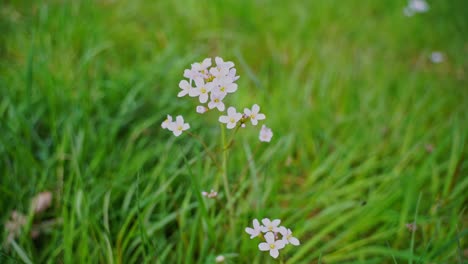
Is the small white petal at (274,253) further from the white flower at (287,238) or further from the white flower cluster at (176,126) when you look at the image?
the white flower cluster at (176,126)

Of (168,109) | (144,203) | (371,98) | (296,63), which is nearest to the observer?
(144,203)

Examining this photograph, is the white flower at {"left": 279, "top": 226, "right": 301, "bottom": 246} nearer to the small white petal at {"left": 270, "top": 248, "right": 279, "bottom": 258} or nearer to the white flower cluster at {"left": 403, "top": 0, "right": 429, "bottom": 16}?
the small white petal at {"left": 270, "top": 248, "right": 279, "bottom": 258}

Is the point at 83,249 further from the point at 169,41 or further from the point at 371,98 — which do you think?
the point at 371,98

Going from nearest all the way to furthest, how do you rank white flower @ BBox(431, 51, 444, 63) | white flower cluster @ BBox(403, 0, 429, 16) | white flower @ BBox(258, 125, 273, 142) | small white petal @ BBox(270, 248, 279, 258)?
1. small white petal @ BBox(270, 248, 279, 258)
2. white flower @ BBox(258, 125, 273, 142)
3. white flower @ BBox(431, 51, 444, 63)
4. white flower cluster @ BBox(403, 0, 429, 16)

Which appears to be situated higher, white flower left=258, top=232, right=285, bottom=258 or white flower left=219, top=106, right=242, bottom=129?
white flower left=219, top=106, right=242, bottom=129

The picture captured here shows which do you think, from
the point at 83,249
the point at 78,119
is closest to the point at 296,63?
the point at 78,119

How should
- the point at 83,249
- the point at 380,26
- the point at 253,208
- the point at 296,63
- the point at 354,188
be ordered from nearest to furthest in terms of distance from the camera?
the point at 83,249, the point at 253,208, the point at 354,188, the point at 296,63, the point at 380,26

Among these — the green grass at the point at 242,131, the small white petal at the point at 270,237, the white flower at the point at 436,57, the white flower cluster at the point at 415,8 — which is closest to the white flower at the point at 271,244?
the small white petal at the point at 270,237

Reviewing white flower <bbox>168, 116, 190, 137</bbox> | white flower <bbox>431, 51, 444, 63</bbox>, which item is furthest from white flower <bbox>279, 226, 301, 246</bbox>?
white flower <bbox>431, 51, 444, 63</bbox>

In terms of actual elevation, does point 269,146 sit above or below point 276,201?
above
